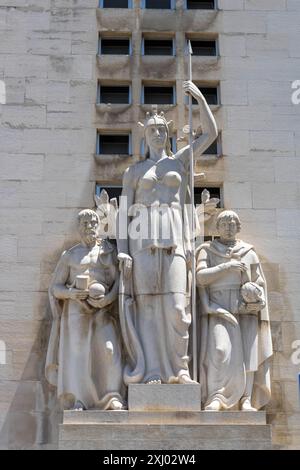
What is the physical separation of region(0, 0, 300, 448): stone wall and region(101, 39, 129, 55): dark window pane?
0.22 m

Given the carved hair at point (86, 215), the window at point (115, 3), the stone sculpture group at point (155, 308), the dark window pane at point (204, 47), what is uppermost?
the window at point (115, 3)

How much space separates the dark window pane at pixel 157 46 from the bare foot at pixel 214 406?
6.59 meters

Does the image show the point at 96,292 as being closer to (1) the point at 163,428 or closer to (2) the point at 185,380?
(2) the point at 185,380

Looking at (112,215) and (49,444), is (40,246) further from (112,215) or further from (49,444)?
(49,444)

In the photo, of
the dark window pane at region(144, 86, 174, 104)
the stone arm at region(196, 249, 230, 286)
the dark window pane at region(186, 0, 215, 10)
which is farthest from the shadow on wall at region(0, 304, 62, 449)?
the dark window pane at region(186, 0, 215, 10)

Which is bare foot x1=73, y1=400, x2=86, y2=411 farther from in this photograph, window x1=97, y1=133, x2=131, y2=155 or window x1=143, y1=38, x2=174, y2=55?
window x1=143, y1=38, x2=174, y2=55

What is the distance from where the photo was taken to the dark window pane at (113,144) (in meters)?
14.7

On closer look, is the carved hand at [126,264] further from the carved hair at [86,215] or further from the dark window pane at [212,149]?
the dark window pane at [212,149]

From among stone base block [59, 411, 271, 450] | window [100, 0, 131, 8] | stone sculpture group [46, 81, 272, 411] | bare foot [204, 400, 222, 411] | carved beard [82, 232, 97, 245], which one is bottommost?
stone base block [59, 411, 271, 450]

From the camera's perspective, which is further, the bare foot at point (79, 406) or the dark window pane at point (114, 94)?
the dark window pane at point (114, 94)

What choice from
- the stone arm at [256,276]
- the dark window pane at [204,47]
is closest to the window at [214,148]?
the dark window pane at [204,47]

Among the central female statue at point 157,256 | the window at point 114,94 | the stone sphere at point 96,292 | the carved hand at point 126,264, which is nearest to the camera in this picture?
the central female statue at point 157,256

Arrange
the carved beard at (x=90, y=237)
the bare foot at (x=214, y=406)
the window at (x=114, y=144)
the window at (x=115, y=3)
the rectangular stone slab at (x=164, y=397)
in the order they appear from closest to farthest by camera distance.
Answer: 1. the rectangular stone slab at (x=164, y=397)
2. the bare foot at (x=214, y=406)
3. the carved beard at (x=90, y=237)
4. the window at (x=114, y=144)
5. the window at (x=115, y=3)

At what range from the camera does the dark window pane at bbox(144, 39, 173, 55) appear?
15.5 meters
